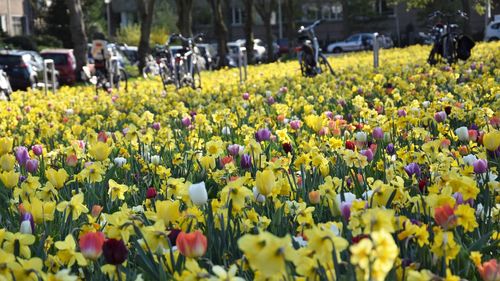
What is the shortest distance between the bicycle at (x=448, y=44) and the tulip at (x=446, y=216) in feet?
49.9

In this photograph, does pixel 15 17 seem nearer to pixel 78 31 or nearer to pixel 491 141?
pixel 78 31

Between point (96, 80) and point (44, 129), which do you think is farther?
point (96, 80)

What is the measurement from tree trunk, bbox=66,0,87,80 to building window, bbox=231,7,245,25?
54743 millimetres

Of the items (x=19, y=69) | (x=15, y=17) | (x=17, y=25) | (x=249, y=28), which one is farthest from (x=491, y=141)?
(x=17, y=25)

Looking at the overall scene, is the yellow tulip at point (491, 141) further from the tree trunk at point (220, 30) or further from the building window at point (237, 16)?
the building window at point (237, 16)

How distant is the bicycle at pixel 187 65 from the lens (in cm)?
1784

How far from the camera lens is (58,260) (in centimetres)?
273

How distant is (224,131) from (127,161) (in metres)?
0.88

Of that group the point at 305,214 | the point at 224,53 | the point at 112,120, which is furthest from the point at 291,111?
the point at 224,53

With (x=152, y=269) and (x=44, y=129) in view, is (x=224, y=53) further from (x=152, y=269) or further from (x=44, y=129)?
(x=152, y=269)

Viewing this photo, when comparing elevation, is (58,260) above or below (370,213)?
below

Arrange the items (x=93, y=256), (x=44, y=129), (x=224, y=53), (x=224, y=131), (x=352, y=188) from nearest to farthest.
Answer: (x=93, y=256) → (x=352, y=188) → (x=224, y=131) → (x=44, y=129) → (x=224, y=53)

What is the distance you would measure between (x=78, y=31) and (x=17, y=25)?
30819 mm

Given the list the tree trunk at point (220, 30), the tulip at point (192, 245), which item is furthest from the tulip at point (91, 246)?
the tree trunk at point (220, 30)
